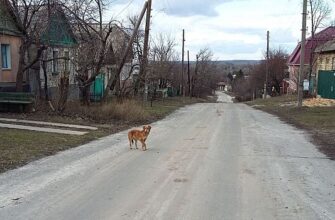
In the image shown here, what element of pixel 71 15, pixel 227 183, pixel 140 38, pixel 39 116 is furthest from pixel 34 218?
pixel 140 38

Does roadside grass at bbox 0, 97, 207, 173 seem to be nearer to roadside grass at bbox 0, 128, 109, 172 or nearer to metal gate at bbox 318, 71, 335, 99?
roadside grass at bbox 0, 128, 109, 172

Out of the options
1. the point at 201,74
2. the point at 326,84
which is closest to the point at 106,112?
the point at 326,84

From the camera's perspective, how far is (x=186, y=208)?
267 inches

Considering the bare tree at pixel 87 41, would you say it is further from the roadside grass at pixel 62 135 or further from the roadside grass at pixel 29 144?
the roadside grass at pixel 29 144

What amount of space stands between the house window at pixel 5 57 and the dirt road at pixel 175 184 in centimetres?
1627

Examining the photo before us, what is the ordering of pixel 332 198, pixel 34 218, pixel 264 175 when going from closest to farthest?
1. pixel 34 218
2. pixel 332 198
3. pixel 264 175

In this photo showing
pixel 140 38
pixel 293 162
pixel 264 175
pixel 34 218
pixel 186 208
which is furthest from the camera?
pixel 140 38

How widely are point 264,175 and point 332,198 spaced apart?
1970 mm

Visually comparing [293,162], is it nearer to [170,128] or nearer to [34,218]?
[34,218]

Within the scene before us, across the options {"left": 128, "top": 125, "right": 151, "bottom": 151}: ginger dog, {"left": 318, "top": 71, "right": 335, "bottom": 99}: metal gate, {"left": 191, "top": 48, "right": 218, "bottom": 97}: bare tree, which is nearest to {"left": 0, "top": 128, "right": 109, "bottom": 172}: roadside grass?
{"left": 128, "top": 125, "right": 151, "bottom": 151}: ginger dog

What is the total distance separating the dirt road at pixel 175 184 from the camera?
21.8ft

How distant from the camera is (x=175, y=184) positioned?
8.38 metres

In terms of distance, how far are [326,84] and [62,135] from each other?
1275 inches

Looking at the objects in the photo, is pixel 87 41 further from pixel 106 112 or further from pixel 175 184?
pixel 175 184
